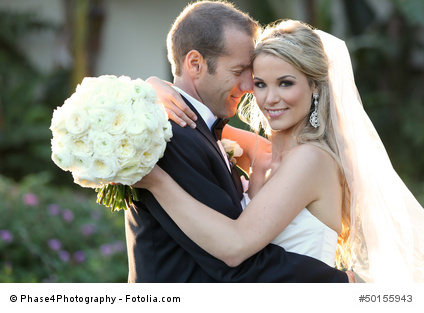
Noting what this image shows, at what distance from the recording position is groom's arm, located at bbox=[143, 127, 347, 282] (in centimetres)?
274

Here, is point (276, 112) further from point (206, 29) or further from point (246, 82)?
point (206, 29)

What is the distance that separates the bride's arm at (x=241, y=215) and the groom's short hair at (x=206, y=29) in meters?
0.79

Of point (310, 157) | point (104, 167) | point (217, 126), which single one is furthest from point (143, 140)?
point (310, 157)

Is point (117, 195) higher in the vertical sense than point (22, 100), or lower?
higher

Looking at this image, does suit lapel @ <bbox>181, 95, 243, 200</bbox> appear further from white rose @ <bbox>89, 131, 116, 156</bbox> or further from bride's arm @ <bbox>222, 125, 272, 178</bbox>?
white rose @ <bbox>89, 131, 116, 156</bbox>

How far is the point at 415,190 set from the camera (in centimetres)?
868

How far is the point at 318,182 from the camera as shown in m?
2.95

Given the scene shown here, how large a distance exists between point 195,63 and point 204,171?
0.71m

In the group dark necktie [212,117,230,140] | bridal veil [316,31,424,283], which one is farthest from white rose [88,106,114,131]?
bridal veil [316,31,424,283]

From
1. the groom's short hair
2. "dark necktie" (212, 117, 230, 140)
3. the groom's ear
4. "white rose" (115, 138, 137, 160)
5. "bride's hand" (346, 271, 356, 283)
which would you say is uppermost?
the groom's short hair

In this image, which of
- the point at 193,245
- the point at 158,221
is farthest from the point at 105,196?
the point at 193,245

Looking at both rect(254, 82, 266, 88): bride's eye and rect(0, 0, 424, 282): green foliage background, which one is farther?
rect(0, 0, 424, 282): green foliage background

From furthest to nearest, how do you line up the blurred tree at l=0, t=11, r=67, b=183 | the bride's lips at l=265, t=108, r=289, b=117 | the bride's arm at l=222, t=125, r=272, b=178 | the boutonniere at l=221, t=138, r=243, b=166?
the blurred tree at l=0, t=11, r=67, b=183 < the bride's arm at l=222, t=125, r=272, b=178 < the boutonniere at l=221, t=138, r=243, b=166 < the bride's lips at l=265, t=108, r=289, b=117

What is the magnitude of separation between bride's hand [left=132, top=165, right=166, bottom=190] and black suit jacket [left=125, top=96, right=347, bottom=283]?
0.09 metres
